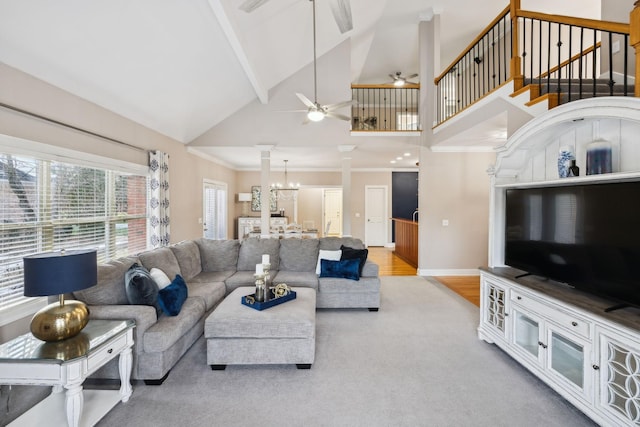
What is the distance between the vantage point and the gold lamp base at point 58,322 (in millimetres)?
1812

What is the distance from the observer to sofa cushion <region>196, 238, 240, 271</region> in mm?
4227

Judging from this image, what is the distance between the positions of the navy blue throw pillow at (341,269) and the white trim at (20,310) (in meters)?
2.97

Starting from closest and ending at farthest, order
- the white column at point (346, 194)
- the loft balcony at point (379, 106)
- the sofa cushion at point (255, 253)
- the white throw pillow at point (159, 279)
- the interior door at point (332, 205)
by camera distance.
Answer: the white throw pillow at point (159, 279)
the sofa cushion at point (255, 253)
the white column at point (346, 194)
the loft balcony at point (379, 106)
the interior door at point (332, 205)

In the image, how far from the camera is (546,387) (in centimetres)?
227

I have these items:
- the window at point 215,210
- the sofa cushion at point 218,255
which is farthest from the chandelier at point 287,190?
the sofa cushion at point 218,255

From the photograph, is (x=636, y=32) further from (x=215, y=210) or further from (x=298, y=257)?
(x=215, y=210)

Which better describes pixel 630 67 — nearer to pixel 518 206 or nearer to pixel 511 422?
pixel 518 206

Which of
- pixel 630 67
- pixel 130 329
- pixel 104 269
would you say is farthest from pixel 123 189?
pixel 630 67

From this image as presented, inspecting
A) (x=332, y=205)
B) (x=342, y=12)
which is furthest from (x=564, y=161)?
(x=332, y=205)

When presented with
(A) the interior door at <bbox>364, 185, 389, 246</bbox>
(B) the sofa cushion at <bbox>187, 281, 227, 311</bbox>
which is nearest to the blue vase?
(B) the sofa cushion at <bbox>187, 281, 227, 311</bbox>

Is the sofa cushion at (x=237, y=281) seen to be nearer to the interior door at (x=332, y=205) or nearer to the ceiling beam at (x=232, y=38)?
the ceiling beam at (x=232, y=38)

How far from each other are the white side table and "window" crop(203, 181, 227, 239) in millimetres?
4932

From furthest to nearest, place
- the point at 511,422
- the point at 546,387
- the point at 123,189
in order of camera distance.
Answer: the point at 123,189 → the point at 546,387 → the point at 511,422

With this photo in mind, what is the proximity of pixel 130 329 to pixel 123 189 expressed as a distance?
263 centimetres
